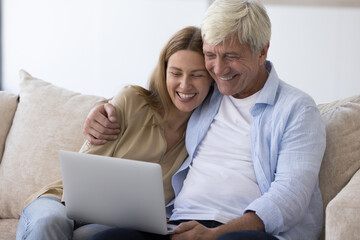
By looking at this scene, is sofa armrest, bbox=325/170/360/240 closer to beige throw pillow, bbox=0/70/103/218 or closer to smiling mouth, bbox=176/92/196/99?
smiling mouth, bbox=176/92/196/99

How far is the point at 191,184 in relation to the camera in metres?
1.97

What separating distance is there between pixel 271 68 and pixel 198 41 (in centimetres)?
28

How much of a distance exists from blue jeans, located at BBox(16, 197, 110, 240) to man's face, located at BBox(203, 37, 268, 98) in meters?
0.64

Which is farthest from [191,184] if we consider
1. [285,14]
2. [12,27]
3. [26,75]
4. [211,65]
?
[12,27]

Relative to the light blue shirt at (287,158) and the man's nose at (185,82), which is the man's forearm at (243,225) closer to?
the light blue shirt at (287,158)

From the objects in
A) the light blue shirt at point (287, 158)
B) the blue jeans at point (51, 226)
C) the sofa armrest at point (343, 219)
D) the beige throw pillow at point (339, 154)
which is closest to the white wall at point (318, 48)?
the beige throw pillow at point (339, 154)

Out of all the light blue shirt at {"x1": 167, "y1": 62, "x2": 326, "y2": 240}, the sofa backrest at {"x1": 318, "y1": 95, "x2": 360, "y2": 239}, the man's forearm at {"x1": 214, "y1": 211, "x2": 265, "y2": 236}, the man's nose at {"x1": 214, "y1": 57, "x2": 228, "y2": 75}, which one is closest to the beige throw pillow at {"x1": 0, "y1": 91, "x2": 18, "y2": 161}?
the light blue shirt at {"x1": 167, "y1": 62, "x2": 326, "y2": 240}

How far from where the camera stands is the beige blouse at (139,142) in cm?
204

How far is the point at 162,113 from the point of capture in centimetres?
212

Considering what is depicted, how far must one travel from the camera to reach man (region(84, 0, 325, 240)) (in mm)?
1751

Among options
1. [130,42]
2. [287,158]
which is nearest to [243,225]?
[287,158]

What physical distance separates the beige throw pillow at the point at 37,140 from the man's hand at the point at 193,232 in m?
0.80

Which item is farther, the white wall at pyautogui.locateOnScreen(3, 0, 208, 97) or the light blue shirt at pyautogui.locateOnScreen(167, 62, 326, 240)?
the white wall at pyautogui.locateOnScreen(3, 0, 208, 97)

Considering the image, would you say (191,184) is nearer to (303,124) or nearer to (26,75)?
(303,124)
